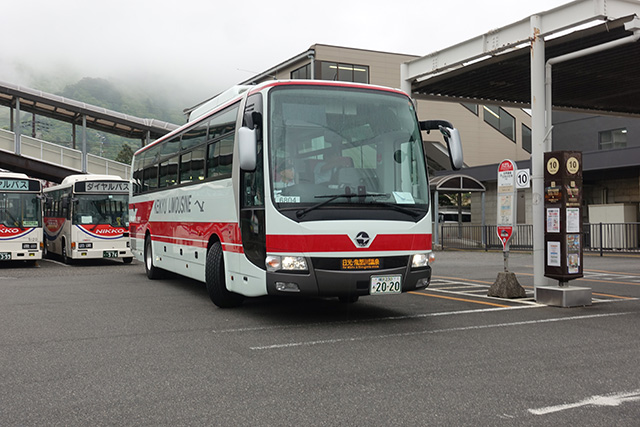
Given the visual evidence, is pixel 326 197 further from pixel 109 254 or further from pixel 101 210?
pixel 101 210

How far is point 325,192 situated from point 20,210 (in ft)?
50.6

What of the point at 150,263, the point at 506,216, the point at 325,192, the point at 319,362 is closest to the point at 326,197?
the point at 325,192

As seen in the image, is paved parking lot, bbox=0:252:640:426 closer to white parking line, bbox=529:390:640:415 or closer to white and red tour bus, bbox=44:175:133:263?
white parking line, bbox=529:390:640:415

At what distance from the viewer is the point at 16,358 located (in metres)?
6.53

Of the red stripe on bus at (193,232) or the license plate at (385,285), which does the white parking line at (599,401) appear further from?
the red stripe on bus at (193,232)

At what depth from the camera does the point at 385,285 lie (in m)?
8.18

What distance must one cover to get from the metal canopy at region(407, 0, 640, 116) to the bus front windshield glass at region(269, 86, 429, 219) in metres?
4.35

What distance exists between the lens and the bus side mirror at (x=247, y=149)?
8.04 meters

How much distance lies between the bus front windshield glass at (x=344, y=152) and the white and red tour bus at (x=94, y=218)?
15033 mm

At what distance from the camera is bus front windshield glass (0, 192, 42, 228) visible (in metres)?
20.0

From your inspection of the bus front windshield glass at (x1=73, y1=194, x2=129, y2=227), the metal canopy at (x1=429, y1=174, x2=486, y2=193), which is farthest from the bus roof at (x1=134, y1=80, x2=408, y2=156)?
the metal canopy at (x1=429, y1=174, x2=486, y2=193)

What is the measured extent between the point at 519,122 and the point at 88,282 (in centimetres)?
3616

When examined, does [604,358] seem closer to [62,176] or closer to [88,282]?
[88,282]

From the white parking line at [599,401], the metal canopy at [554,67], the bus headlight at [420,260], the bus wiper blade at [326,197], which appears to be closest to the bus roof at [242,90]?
the bus wiper blade at [326,197]
